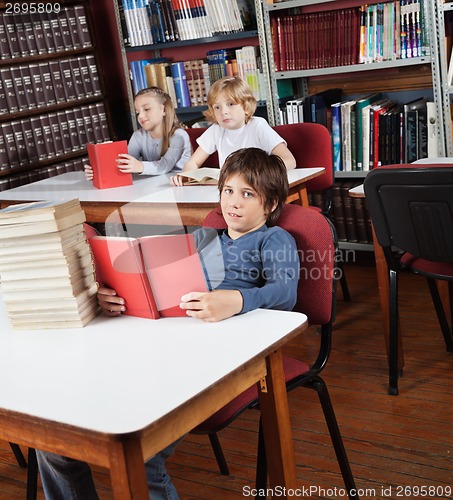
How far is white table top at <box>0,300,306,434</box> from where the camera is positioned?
1264 millimetres

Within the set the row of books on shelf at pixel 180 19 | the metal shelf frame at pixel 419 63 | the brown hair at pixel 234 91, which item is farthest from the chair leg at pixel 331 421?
the row of books on shelf at pixel 180 19

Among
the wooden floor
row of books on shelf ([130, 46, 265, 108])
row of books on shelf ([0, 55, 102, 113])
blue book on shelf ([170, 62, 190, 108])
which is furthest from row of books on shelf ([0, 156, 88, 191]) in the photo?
the wooden floor

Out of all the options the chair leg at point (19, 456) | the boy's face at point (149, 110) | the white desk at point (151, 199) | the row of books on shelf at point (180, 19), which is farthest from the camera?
the row of books on shelf at point (180, 19)

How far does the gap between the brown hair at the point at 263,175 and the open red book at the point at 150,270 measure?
338 mm

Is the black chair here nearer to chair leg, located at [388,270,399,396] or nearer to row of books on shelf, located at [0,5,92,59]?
chair leg, located at [388,270,399,396]

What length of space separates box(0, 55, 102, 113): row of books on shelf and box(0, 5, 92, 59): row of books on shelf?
3.2 inches

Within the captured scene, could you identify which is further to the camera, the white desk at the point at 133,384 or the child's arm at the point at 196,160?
the child's arm at the point at 196,160

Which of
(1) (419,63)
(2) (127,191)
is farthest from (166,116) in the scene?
(1) (419,63)

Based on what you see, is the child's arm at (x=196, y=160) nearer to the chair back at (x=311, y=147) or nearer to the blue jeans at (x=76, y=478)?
the chair back at (x=311, y=147)

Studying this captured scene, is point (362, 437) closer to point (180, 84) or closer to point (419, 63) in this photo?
point (419, 63)

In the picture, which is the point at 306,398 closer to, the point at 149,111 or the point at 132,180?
the point at 132,180

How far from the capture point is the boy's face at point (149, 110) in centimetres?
385

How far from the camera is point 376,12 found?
12.6 feet

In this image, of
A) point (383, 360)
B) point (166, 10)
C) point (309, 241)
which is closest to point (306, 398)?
point (383, 360)
